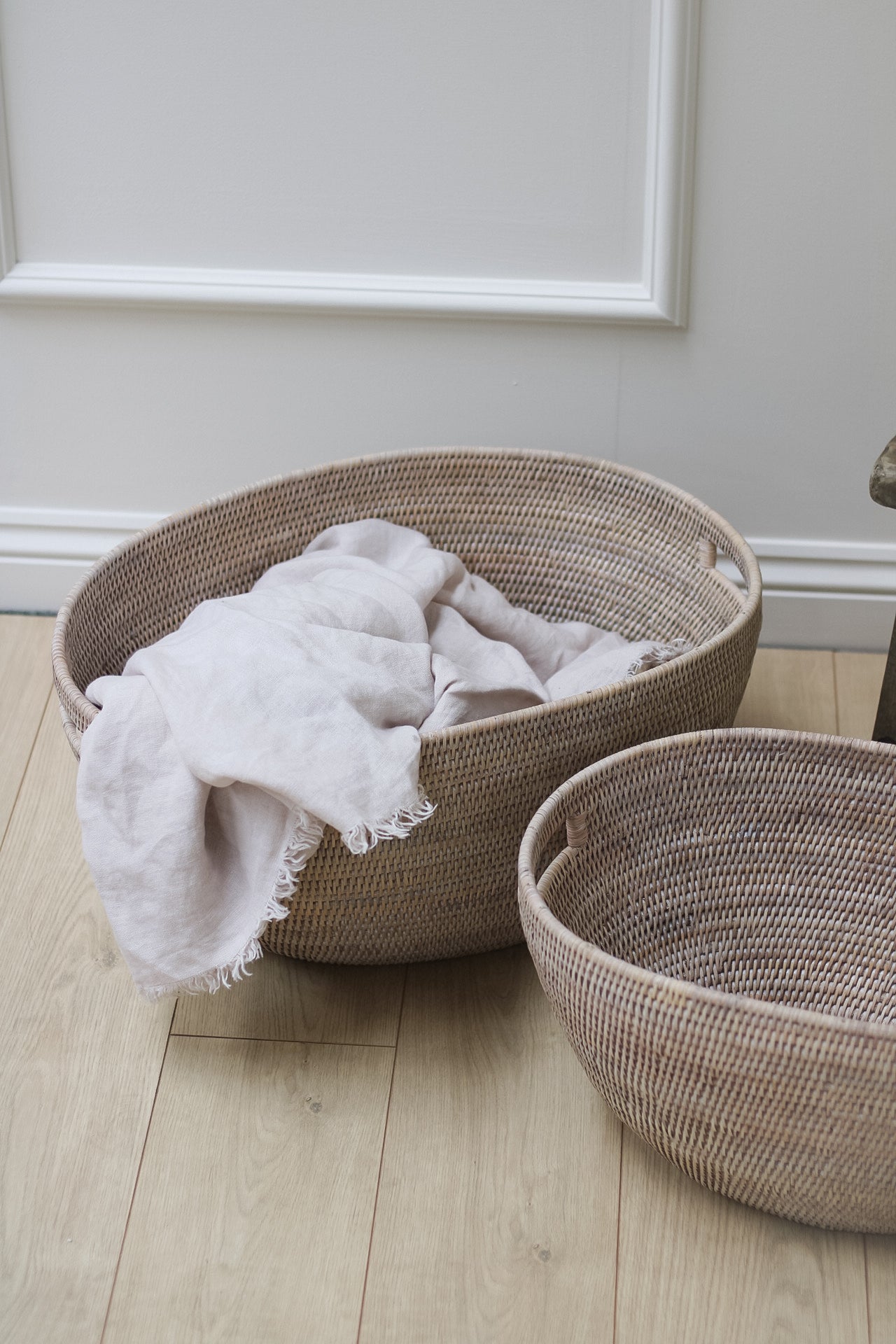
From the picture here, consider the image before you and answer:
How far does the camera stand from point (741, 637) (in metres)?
1.17

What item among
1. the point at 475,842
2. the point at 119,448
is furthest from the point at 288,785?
the point at 119,448

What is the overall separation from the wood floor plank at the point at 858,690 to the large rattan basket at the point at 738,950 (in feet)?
1.07

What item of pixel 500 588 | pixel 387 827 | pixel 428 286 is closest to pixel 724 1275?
pixel 387 827

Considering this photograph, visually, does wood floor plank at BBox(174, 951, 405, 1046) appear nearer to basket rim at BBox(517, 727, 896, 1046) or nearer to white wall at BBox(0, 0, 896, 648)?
basket rim at BBox(517, 727, 896, 1046)

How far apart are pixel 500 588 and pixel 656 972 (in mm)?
646

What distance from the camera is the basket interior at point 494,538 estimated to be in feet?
4.44

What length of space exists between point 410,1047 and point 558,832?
236mm

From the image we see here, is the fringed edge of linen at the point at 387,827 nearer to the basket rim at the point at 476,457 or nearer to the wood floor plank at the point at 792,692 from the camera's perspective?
the basket rim at the point at 476,457

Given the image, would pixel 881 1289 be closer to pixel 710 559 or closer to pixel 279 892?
pixel 279 892

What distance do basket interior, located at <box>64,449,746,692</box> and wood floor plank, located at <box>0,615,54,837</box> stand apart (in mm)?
208

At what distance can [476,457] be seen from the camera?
1.47 metres

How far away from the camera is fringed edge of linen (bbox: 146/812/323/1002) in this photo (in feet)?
3.32

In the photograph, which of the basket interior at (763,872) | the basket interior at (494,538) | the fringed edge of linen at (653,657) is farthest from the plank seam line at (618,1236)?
the basket interior at (494,538)

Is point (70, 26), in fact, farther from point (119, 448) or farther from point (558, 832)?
point (558, 832)
